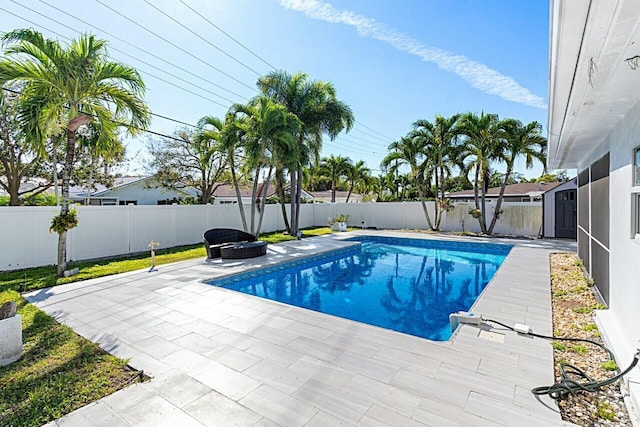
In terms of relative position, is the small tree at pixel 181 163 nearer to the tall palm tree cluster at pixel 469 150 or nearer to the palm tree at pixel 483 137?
the tall palm tree cluster at pixel 469 150

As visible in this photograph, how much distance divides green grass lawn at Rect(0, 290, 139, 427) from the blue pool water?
365 cm

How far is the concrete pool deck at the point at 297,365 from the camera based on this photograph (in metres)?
2.64

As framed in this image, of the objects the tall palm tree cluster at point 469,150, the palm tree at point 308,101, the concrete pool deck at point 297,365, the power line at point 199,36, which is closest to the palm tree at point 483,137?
the tall palm tree cluster at point 469,150

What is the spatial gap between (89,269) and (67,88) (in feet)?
15.3

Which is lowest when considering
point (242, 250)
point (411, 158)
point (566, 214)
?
point (242, 250)

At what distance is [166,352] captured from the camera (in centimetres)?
382

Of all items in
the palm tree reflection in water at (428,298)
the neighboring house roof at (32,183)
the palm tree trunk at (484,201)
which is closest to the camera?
→ the palm tree reflection in water at (428,298)

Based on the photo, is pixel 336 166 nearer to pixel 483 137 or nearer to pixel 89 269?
pixel 483 137

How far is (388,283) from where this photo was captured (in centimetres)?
874

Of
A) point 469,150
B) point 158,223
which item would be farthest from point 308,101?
point 158,223

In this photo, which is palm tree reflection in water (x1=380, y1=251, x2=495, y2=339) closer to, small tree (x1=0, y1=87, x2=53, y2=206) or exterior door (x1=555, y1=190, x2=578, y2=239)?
exterior door (x1=555, y1=190, x2=578, y2=239)

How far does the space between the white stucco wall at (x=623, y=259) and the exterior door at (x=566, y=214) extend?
37.1 feet

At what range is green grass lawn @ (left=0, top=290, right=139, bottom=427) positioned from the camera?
2766mm

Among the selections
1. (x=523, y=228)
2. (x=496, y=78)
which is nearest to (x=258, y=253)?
(x=496, y=78)
